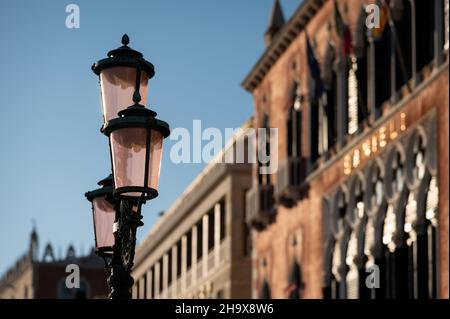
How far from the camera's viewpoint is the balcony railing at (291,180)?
4088 centimetres

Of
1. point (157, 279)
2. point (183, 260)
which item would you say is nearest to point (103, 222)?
point (183, 260)

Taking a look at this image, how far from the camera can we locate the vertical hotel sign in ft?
107

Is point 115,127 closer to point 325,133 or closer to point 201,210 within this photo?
point 325,133

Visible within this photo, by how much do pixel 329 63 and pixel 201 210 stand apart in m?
19.4

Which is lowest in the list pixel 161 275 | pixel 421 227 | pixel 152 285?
pixel 421 227

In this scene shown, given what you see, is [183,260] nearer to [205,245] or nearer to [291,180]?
[205,245]

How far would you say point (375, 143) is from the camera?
34188mm

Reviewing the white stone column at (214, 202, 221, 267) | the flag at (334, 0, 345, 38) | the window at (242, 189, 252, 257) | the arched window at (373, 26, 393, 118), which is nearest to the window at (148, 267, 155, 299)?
the white stone column at (214, 202, 221, 267)

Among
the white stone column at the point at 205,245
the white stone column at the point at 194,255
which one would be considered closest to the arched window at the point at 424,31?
the white stone column at the point at 205,245

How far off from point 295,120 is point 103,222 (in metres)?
29.4

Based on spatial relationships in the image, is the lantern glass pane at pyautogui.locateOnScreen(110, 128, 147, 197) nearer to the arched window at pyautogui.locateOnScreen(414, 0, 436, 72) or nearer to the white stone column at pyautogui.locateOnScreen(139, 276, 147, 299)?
the arched window at pyautogui.locateOnScreen(414, 0, 436, 72)

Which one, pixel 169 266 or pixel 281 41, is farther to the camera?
pixel 169 266

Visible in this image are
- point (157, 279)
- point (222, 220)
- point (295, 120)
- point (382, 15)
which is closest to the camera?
point (382, 15)

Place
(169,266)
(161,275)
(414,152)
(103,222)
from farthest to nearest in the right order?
1. (161,275)
2. (169,266)
3. (414,152)
4. (103,222)
